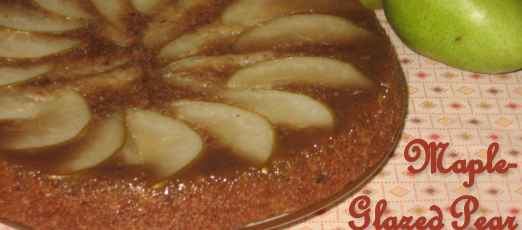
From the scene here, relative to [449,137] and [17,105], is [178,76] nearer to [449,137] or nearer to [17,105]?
[17,105]

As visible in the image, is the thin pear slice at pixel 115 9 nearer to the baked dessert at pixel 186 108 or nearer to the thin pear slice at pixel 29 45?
the baked dessert at pixel 186 108

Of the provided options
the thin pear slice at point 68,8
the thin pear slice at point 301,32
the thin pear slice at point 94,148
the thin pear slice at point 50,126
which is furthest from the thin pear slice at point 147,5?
the thin pear slice at point 94,148

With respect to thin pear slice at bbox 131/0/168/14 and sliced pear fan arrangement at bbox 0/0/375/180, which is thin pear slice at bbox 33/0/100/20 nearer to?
sliced pear fan arrangement at bbox 0/0/375/180

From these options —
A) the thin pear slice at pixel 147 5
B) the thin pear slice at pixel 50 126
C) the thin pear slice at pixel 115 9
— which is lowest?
the thin pear slice at pixel 50 126

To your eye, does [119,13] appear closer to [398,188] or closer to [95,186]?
[95,186]

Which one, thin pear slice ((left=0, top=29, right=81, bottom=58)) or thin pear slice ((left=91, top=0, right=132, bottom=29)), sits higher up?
thin pear slice ((left=0, top=29, right=81, bottom=58))

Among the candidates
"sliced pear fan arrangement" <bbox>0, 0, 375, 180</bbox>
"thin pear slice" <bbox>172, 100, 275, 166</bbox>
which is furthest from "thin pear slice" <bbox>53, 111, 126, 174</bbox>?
"thin pear slice" <bbox>172, 100, 275, 166</bbox>

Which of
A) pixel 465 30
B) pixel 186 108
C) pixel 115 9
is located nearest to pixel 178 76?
pixel 186 108

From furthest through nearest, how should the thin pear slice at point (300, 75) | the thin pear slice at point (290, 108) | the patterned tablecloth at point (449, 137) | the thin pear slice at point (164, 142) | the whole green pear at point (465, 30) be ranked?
1. the whole green pear at point (465, 30)
2. the patterned tablecloth at point (449, 137)
3. the thin pear slice at point (300, 75)
4. the thin pear slice at point (290, 108)
5. the thin pear slice at point (164, 142)
